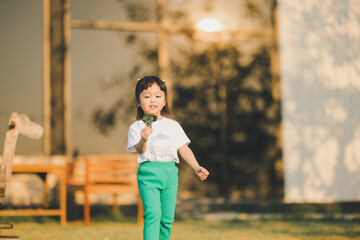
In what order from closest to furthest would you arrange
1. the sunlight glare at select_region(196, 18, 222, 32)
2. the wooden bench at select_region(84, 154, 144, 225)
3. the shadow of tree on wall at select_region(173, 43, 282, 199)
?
1. the wooden bench at select_region(84, 154, 144, 225)
2. the shadow of tree on wall at select_region(173, 43, 282, 199)
3. the sunlight glare at select_region(196, 18, 222, 32)

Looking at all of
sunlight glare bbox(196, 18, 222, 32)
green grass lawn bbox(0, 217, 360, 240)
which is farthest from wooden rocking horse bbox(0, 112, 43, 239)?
sunlight glare bbox(196, 18, 222, 32)

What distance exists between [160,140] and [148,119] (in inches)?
7.1

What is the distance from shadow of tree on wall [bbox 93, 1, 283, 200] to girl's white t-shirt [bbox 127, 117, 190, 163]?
208 inches

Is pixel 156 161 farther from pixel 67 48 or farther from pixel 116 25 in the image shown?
pixel 116 25

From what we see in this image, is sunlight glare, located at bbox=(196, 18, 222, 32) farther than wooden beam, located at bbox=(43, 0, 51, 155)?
Yes

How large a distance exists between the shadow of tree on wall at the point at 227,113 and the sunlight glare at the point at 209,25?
197 mm

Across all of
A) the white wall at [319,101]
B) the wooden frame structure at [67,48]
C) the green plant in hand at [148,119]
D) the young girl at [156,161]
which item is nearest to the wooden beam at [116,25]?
the wooden frame structure at [67,48]

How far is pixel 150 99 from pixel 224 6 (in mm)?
6118

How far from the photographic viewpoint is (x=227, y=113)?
924 cm

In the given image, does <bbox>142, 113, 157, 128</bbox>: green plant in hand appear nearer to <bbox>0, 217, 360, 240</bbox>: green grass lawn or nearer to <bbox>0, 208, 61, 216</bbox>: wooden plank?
<bbox>0, 217, 360, 240</bbox>: green grass lawn

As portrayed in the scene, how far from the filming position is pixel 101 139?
342 inches

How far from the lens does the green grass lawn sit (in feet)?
20.7

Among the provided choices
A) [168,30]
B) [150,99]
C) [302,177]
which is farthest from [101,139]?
[150,99]

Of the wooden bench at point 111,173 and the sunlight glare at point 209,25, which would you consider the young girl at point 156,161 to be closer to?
the wooden bench at point 111,173
